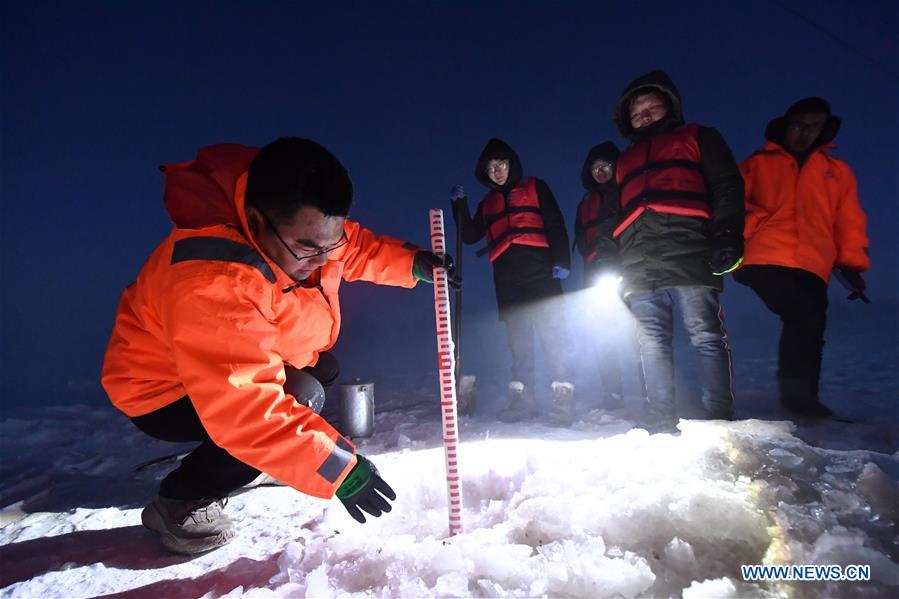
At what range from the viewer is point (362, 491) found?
1498mm

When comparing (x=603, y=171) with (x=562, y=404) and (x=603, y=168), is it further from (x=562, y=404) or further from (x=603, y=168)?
(x=562, y=404)

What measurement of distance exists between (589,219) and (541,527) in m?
4.08

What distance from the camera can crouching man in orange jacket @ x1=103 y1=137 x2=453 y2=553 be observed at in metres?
1.35

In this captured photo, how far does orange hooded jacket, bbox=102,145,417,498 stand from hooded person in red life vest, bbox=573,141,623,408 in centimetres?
327

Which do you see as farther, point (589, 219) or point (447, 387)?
point (589, 219)

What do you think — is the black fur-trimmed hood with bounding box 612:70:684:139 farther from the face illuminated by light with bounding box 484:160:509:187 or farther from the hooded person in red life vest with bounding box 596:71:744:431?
the face illuminated by light with bounding box 484:160:509:187

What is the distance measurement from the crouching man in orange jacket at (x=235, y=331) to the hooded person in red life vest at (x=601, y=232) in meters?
3.09

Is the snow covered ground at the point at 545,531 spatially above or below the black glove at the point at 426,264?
below

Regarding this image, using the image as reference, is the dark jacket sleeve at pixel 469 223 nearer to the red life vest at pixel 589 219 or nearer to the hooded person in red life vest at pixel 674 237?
the red life vest at pixel 589 219

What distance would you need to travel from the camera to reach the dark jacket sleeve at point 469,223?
4645 millimetres

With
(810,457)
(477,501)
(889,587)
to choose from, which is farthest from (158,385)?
(810,457)

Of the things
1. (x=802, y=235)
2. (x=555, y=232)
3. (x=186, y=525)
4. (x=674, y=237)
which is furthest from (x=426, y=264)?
(x=802, y=235)

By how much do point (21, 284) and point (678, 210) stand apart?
2580 centimetres

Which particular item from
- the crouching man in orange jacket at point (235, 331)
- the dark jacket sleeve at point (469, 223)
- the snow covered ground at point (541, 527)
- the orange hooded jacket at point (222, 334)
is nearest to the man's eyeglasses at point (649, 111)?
the dark jacket sleeve at point (469, 223)
